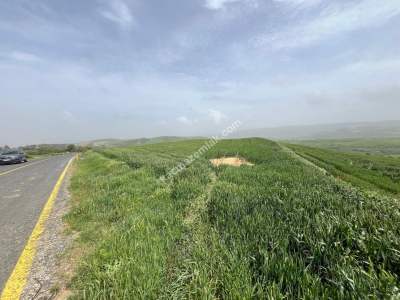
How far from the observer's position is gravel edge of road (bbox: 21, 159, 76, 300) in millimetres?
2992

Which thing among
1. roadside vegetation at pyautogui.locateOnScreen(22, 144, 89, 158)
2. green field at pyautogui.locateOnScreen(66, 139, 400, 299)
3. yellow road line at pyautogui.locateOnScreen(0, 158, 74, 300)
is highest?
green field at pyautogui.locateOnScreen(66, 139, 400, 299)

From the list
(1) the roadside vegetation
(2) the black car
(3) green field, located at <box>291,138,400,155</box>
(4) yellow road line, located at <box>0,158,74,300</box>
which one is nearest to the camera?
(4) yellow road line, located at <box>0,158,74,300</box>

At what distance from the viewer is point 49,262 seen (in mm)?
3691

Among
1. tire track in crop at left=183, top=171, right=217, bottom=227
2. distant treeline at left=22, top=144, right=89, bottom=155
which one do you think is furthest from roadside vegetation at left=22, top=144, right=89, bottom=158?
tire track in crop at left=183, top=171, right=217, bottom=227

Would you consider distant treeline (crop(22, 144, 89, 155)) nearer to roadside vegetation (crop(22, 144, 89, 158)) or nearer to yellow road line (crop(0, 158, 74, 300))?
roadside vegetation (crop(22, 144, 89, 158))

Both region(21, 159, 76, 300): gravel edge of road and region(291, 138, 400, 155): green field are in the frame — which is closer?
region(21, 159, 76, 300): gravel edge of road

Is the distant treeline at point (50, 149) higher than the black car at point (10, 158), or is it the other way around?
the black car at point (10, 158)

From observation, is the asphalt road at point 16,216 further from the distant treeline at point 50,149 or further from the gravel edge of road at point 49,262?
the distant treeline at point 50,149

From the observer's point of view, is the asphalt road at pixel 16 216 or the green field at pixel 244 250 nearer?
the green field at pixel 244 250

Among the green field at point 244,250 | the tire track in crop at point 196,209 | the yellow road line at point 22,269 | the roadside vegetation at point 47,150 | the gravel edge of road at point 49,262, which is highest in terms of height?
the green field at point 244,250

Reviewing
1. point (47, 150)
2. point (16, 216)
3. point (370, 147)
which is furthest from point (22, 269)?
point (370, 147)

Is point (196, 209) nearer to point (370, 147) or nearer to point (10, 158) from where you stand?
point (10, 158)

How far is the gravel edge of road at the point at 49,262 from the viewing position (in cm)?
299

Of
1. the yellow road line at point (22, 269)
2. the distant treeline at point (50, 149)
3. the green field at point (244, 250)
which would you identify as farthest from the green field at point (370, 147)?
the distant treeline at point (50, 149)
